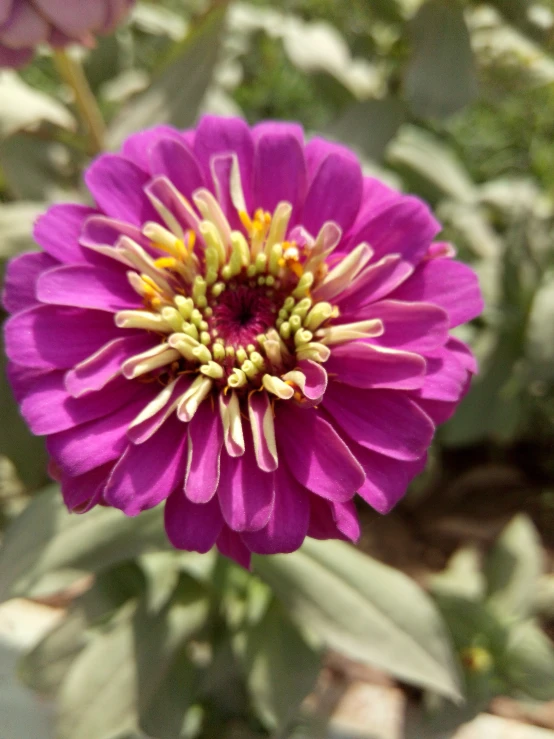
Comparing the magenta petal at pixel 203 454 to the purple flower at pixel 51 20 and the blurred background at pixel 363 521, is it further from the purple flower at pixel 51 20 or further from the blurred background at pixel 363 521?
the purple flower at pixel 51 20

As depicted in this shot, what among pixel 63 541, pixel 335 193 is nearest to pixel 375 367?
pixel 335 193

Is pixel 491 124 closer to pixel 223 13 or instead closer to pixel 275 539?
pixel 223 13

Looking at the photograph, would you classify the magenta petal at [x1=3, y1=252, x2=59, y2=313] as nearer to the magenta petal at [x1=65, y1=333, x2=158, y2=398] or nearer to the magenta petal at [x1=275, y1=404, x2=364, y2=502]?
the magenta petal at [x1=65, y1=333, x2=158, y2=398]

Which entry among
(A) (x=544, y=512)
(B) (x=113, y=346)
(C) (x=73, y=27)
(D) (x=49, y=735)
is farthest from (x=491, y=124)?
(D) (x=49, y=735)

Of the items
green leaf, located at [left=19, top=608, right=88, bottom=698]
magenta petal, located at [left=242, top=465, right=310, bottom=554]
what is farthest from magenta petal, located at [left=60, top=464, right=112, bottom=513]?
green leaf, located at [left=19, top=608, right=88, bottom=698]

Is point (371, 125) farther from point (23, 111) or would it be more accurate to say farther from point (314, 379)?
point (314, 379)

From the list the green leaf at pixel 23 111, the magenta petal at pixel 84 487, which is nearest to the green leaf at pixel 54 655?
the magenta petal at pixel 84 487
